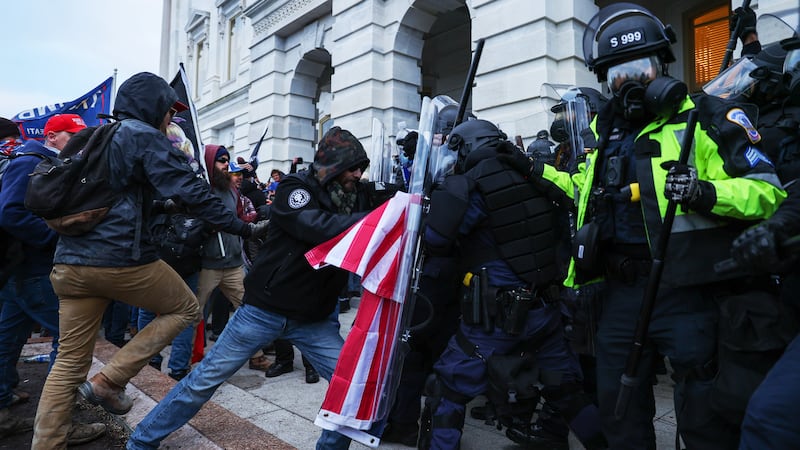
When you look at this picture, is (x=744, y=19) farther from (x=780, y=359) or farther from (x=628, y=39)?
(x=780, y=359)

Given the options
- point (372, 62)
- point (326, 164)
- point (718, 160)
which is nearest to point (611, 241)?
point (718, 160)

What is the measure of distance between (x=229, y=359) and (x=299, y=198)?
939 millimetres

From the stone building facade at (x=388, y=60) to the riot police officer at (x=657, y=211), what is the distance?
3.95 metres

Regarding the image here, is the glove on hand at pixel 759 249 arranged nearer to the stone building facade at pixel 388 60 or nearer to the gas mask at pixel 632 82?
the gas mask at pixel 632 82

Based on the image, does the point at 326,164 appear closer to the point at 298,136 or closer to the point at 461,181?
the point at 461,181

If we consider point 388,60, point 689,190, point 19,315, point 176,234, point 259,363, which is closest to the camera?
point 689,190

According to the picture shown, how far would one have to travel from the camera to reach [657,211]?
1.88 metres

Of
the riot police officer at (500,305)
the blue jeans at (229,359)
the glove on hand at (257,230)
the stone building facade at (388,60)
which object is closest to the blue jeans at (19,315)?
the blue jeans at (229,359)

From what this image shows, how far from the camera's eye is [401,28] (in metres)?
10.1

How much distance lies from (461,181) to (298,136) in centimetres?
1168

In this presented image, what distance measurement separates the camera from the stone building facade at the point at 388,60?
741cm

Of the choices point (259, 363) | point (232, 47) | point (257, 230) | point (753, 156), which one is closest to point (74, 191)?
point (257, 230)

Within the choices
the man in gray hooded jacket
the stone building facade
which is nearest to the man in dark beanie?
the man in gray hooded jacket

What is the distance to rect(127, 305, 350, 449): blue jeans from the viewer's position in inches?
98.7
